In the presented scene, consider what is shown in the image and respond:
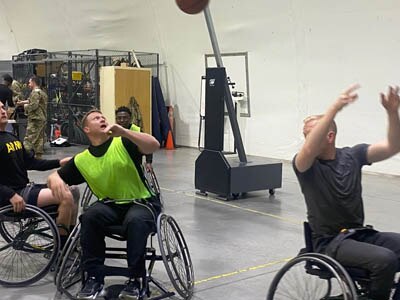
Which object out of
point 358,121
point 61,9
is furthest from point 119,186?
point 61,9

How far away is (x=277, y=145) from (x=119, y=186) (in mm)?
6308

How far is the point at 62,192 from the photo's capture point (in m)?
3.21

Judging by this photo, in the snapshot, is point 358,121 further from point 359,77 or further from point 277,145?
point 277,145

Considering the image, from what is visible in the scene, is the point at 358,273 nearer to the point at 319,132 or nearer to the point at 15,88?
the point at 319,132

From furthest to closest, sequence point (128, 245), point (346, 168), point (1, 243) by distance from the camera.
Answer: point (1, 243) → point (128, 245) → point (346, 168)

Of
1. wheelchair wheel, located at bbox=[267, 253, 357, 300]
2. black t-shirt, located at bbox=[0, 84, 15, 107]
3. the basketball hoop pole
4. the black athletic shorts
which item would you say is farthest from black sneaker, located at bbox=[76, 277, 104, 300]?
black t-shirt, located at bbox=[0, 84, 15, 107]

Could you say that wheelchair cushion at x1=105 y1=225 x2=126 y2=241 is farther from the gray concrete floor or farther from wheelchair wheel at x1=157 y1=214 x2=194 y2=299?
the gray concrete floor

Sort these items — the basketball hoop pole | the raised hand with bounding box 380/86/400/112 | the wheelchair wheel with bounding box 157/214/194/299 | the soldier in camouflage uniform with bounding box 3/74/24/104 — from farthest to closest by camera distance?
the soldier in camouflage uniform with bounding box 3/74/24/104, the basketball hoop pole, the wheelchair wheel with bounding box 157/214/194/299, the raised hand with bounding box 380/86/400/112

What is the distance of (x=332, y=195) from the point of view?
8.18 ft

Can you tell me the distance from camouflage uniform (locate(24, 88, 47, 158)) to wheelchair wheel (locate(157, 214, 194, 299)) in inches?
242

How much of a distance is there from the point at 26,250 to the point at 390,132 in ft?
7.72

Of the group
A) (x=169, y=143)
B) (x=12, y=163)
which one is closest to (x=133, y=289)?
(x=12, y=163)

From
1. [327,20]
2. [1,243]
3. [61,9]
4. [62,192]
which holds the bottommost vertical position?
[1,243]

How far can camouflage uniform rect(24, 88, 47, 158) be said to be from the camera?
8.75 metres
